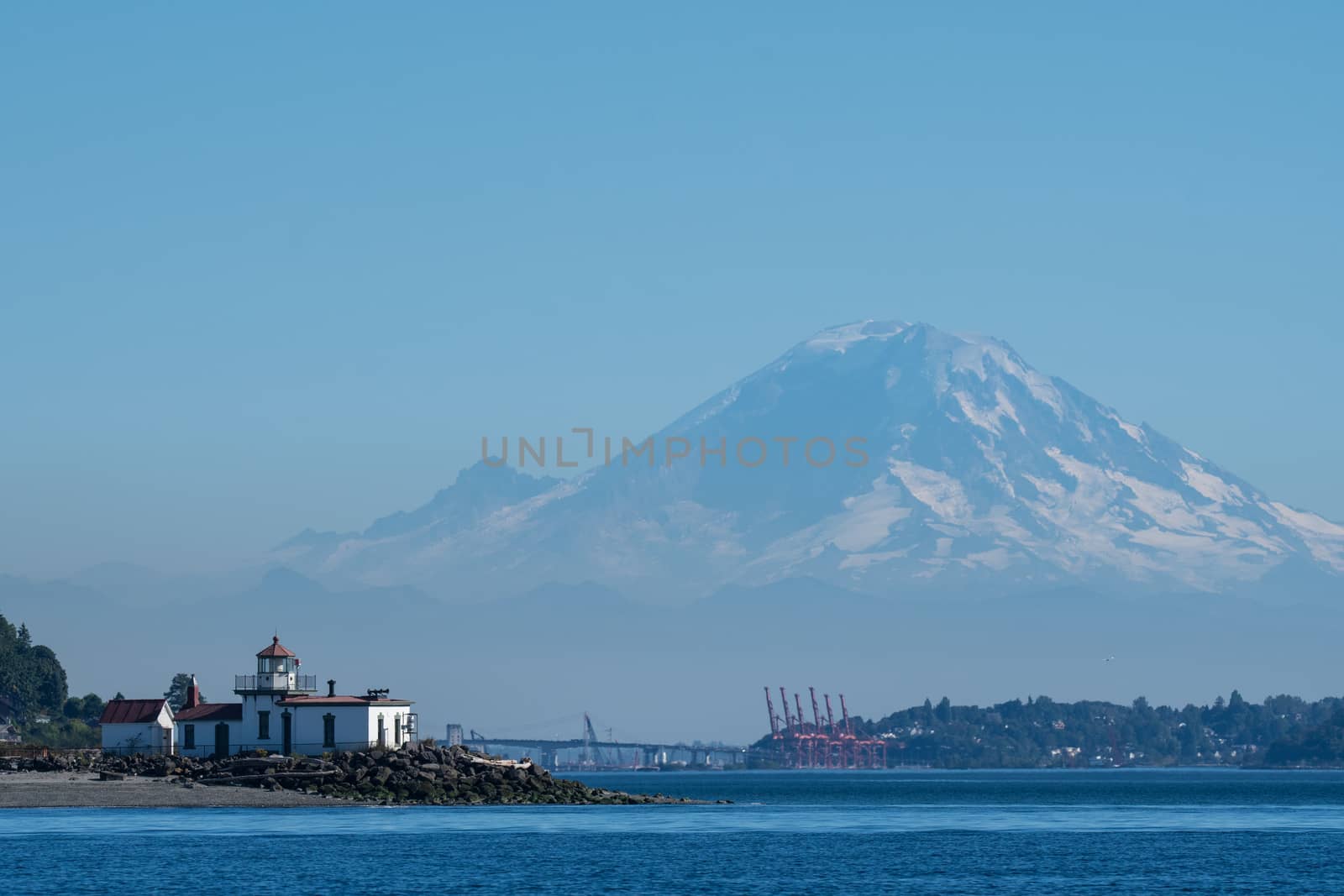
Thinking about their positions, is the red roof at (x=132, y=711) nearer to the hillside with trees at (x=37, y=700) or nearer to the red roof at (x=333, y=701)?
the red roof at (x=333, y=701)

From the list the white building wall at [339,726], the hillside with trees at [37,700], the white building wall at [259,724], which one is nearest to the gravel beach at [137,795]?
the white building wall at [339,726]

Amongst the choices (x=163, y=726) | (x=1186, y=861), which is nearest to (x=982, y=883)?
(x=1186, y=861)

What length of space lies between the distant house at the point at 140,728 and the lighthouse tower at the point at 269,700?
6.59 meters

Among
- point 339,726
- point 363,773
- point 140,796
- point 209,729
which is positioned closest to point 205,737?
point 209,729

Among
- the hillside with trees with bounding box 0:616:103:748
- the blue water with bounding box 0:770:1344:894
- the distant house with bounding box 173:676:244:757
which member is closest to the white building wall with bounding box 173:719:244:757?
the distant house with bounding box 173:676:244:757

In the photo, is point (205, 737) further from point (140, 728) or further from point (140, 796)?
point (140, 796)

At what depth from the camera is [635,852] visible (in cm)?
9562

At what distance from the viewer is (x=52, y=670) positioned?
198000 mm

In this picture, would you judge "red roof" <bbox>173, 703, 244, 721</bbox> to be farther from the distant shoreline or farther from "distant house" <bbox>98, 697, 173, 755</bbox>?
the distant shoreline

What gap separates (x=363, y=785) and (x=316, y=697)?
7.11 m

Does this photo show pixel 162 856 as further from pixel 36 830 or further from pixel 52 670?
pixel 52 670

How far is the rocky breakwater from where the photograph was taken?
396 ft

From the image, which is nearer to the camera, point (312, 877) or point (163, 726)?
point (312, 877)

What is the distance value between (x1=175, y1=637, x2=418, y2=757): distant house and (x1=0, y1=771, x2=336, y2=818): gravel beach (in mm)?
6413
